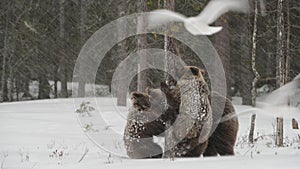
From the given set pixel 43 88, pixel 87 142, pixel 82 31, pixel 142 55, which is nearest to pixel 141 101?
pixel 87 142

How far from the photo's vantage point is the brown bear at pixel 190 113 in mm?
6711

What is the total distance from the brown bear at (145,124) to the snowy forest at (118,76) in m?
0.21

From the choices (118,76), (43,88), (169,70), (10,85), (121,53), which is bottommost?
(43,88)

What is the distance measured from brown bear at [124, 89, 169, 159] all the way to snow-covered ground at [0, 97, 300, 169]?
0.33 m

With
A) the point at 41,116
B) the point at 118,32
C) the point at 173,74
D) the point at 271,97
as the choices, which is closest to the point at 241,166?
the point at 271,97

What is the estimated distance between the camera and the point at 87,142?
35.8 ft

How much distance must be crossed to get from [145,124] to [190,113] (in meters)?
0.92

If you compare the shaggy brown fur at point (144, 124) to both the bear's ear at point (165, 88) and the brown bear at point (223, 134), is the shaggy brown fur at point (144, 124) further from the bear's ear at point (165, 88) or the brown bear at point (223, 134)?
the brown bear at point (223, 134)

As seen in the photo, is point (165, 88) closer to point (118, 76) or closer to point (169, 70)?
point (169, 70)

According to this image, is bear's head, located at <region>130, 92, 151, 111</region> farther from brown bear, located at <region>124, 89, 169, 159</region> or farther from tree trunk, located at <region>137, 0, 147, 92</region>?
tree trunk, located at <region>137, 0, 147, 92</region>

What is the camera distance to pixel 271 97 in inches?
165

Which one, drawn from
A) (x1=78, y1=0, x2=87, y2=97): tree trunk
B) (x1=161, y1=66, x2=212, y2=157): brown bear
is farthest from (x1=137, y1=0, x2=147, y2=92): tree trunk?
(x1=78, y1=0, x2=87, y2=97): tree trunk

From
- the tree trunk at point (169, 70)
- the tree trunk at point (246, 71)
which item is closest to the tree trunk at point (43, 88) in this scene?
the tree trunk at point (246, 71)

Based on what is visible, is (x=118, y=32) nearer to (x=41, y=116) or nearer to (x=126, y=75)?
(x=126, y=75)
